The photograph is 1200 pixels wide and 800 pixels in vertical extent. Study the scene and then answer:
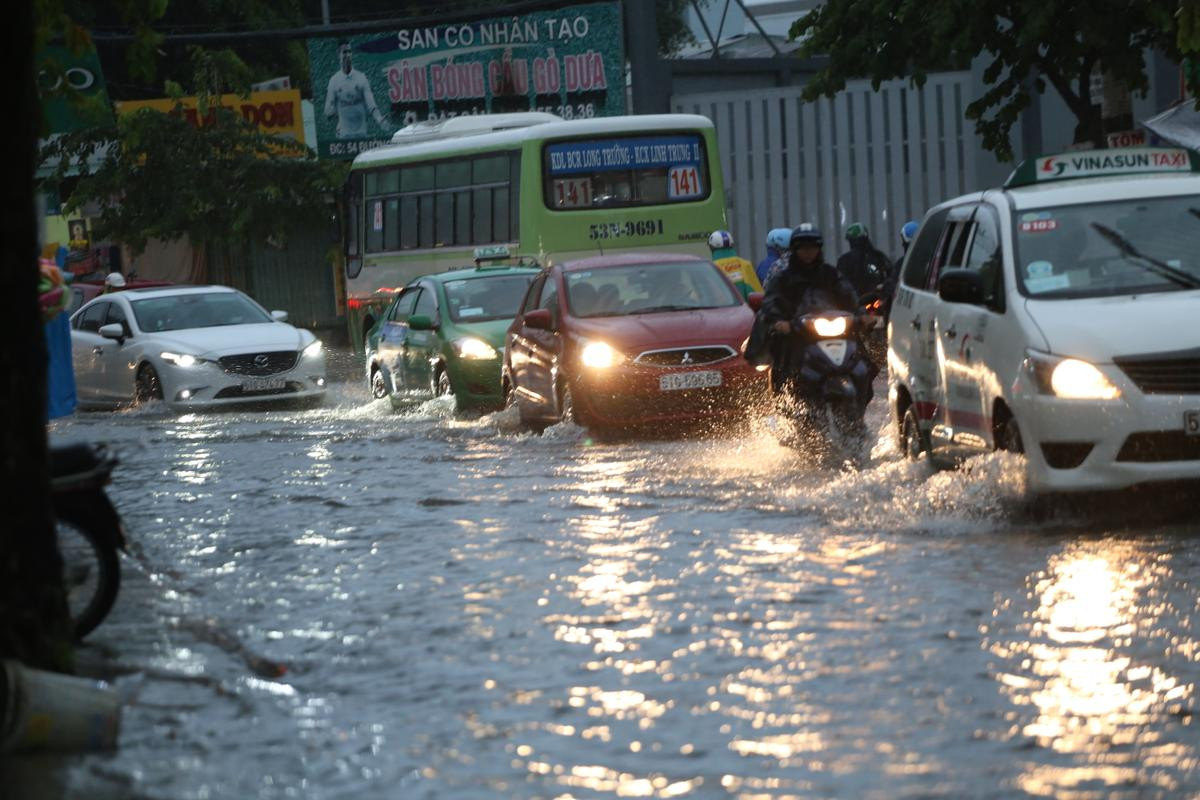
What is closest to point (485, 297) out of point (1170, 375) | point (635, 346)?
point (635, 346)

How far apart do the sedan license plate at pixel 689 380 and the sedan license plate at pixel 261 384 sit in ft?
26.8

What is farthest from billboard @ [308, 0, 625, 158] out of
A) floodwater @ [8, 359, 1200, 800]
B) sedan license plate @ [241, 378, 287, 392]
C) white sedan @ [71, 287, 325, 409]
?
floodwater @ [8, 359, 1200, 800]

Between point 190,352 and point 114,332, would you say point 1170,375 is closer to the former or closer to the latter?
point 190,352

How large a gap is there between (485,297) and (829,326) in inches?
308

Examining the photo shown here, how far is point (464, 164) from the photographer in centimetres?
3095

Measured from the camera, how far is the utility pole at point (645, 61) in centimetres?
4141

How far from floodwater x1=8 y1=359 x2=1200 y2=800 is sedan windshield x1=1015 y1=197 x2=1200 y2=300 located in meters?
0.95

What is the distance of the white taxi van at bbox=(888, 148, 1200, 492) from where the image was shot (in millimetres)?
10594

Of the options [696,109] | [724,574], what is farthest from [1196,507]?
[696,109]

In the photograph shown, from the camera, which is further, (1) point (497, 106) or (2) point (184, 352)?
(1) point (497, 106)

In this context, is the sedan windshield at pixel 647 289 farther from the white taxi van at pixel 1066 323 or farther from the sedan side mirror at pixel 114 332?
the sedan side mirror at pixel 114 332

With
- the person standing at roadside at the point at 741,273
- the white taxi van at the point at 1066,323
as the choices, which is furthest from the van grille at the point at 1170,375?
the person standing at roadside at the point at 741,273

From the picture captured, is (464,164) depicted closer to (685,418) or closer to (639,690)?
(685,418)

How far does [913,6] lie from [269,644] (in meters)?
15.3
